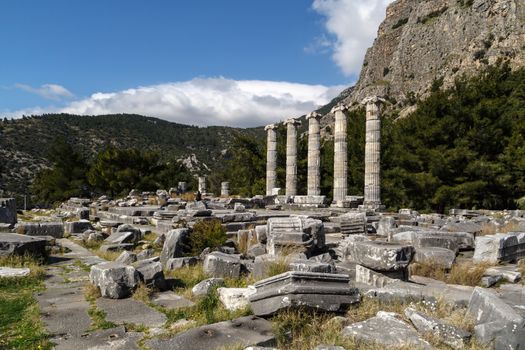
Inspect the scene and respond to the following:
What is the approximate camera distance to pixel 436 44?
298ft

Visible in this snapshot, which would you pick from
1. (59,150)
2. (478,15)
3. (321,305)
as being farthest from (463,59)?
(321,305)

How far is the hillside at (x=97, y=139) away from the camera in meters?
70.1

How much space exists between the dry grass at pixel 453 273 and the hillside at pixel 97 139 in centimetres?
5970

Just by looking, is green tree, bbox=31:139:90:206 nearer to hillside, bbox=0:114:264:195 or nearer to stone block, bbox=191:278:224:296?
hillside, bbox=0:114:264:195

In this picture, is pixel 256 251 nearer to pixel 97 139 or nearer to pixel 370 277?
pixel 370 277

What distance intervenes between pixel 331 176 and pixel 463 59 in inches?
2281

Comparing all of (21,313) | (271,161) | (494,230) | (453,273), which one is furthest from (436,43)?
(21,313)

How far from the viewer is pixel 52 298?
662 cm

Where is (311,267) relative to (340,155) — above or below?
below

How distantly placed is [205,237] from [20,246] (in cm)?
408

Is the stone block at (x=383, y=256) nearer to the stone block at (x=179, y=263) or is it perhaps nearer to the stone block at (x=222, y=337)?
the stone block at (x=222, y=337)

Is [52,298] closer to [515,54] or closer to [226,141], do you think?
[515,54]

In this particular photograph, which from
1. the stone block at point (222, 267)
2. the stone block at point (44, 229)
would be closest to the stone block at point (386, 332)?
the stone block at point (222, 267)

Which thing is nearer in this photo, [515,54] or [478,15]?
[515,54]
